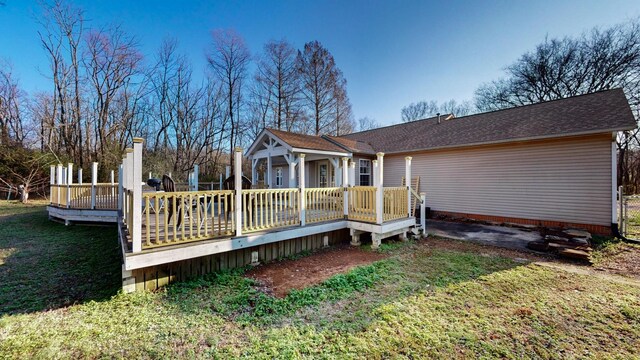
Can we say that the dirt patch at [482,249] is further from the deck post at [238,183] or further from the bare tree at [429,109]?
the bare tree at [429,109]

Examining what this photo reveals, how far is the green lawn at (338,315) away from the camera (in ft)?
Result: 8.25

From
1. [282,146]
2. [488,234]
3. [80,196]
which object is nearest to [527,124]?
[488,234]

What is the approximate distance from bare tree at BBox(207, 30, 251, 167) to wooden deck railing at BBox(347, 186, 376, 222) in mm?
16661

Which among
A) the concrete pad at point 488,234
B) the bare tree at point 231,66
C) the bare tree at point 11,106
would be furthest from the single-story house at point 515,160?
the bare tree at point 11,106

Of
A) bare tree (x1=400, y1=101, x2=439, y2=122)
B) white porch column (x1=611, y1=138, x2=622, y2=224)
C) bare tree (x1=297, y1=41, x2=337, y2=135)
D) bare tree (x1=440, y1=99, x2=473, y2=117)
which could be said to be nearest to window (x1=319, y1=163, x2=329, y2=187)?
bare tree (x1=297, y1=41, x2=337, y2=135)

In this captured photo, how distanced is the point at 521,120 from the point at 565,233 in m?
5.03

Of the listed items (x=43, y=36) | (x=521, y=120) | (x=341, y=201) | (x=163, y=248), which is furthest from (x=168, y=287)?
(x=43, y=36)

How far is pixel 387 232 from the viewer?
6246 millimetres

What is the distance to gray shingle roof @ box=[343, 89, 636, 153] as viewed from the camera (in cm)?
721

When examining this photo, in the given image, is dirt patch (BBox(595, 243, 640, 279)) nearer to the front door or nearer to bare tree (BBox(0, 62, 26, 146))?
the front door

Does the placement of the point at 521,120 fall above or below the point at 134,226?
above

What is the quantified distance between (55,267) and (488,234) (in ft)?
36.0

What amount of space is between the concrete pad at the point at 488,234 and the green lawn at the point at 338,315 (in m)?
1.90

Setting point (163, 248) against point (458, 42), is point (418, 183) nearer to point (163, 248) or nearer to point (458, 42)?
point (458, 42)
